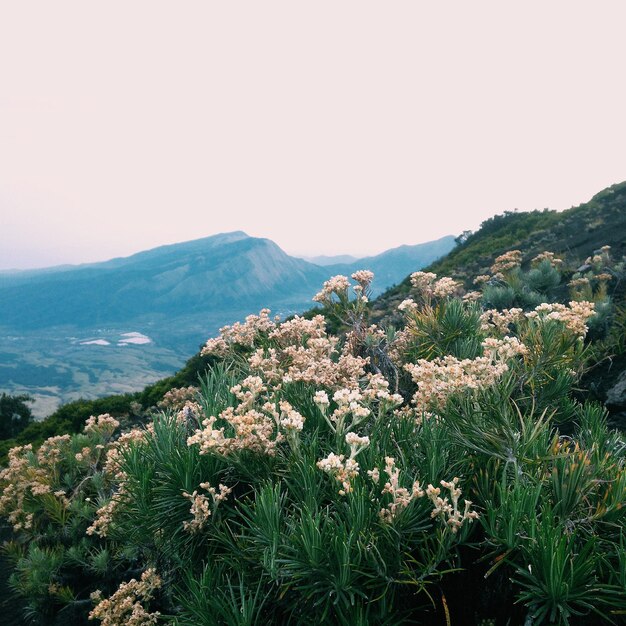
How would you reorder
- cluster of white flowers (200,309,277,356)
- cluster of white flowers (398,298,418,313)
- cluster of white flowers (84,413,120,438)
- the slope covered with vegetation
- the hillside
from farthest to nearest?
the hillside < cluster of white flowers (84,413,120,438) < cluster of white flowers (200,309,277,356) < cluster of white flowers (398,298,418,313) < the slope covered with vegetation

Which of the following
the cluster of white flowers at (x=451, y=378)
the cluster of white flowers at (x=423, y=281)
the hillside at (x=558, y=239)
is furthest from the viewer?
the hillside at (x=558, y=239)

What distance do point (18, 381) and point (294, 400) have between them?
223961 mm

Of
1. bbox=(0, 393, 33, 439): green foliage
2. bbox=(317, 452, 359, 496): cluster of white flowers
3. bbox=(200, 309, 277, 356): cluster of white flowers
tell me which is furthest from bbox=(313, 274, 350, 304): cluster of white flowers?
bbox=(0, 393, 33, 439): green foliage

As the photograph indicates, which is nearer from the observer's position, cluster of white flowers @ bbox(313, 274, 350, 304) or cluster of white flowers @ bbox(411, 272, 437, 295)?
cluster of white flowers @ bbox(313, 274, 350, 304)

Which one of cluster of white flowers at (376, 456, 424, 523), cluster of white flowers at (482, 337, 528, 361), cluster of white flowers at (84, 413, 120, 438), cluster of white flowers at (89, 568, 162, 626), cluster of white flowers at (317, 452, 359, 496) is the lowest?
cluster of white flowers at (89, 568, 162, 626)

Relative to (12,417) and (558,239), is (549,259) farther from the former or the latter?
(12,417)

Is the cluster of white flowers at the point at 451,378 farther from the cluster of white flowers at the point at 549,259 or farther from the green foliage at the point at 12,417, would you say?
the green foliage at the point at 12,417

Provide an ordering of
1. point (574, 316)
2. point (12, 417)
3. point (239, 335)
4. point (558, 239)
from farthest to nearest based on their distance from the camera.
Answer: point (558, 239), point (12, 417), point (239, 335), point (574, 316)

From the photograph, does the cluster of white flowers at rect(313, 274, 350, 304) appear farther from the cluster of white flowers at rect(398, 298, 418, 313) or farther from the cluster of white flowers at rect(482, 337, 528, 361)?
the cluster of white flowers at rect(482, 337, 528, 361)

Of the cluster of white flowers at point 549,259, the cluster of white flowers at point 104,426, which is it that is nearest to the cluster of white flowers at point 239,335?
the cluster of white flowers at point 104,426

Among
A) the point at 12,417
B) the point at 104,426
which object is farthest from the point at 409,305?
the point at 12,417

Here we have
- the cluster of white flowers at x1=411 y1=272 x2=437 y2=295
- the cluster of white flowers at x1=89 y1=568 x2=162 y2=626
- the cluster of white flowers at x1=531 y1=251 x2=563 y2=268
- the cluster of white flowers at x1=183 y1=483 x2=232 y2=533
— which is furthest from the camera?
the cluster of white flowers at x1=531 y1=251 x2=563 y2=268

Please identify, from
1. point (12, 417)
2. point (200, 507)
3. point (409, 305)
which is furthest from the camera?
point (12, 417)

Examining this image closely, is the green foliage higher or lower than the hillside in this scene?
lower
